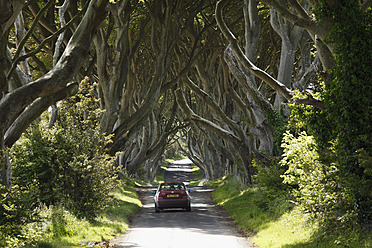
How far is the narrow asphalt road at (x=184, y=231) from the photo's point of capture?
1192 centimetres

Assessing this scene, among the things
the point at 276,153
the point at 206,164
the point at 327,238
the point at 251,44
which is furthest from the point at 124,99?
the point at 206,164

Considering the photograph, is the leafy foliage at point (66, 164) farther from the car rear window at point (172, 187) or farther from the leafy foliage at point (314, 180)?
the car rear window at point (172, 187)

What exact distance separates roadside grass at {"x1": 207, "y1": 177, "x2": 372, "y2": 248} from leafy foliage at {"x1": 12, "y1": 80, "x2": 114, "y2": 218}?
4547mm

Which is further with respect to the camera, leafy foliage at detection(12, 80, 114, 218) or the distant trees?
leafy foliage at detection(12, 80, 114, 218)

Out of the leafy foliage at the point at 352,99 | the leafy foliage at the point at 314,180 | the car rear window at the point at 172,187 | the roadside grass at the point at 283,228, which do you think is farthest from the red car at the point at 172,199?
the leafy foliage at the point at 352,99

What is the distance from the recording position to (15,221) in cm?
885

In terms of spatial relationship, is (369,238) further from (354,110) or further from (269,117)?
(269,117)

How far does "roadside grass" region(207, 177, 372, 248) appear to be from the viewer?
9.09m

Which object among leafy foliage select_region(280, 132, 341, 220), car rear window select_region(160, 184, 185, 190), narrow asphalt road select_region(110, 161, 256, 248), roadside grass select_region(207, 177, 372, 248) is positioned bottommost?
narrow asphalt road select_region(110, 161, 256, 248)

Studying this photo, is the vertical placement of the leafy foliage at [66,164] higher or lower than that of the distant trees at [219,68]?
lower

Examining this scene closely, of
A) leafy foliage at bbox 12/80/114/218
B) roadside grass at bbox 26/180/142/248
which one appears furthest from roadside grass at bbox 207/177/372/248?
leafy foliage at bbox 12/80/114/218

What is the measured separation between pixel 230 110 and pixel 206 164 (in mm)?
13948

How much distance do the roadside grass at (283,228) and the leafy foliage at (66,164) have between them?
4.55 meters

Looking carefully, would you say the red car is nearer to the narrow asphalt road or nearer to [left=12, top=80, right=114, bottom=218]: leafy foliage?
the narrow asphalt road
